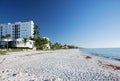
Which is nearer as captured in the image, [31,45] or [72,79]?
[72,79]

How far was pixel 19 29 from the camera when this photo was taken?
119m

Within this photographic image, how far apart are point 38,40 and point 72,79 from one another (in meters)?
72.9

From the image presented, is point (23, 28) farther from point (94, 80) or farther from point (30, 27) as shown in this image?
point (94, 80)

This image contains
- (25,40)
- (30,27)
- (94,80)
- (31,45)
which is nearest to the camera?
(94,80)

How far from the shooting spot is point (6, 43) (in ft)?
262

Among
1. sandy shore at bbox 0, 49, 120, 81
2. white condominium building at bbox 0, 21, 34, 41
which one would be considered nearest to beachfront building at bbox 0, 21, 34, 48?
white condominium building at bbox 0, 21, 34, 41

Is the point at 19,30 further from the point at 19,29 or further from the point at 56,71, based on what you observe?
the point at 56,71

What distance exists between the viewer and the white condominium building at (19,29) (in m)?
117

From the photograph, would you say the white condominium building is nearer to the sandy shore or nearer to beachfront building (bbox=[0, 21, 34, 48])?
beachfront building (bbox=[0, 21, 34, 48])

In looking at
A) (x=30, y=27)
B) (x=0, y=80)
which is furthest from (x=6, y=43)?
(x=0, y=80)

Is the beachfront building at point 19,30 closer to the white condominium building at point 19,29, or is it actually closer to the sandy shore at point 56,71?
the white condominium building at point 19,29

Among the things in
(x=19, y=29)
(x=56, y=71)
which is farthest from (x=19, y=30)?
(x=56, y=71)

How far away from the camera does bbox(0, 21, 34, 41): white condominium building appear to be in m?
117

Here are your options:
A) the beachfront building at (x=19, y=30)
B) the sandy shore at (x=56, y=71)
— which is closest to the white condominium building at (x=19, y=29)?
the beachfront building at (x=19, y=30)
